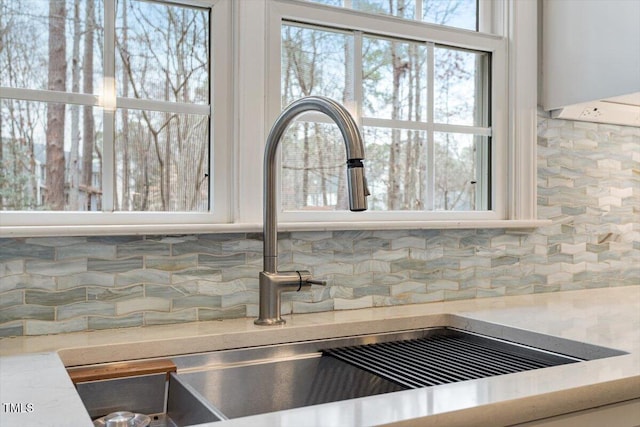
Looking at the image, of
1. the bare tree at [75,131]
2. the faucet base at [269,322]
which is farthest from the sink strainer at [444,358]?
the bare tree at [75,131]

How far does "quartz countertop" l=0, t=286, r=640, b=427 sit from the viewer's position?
2.60 feet

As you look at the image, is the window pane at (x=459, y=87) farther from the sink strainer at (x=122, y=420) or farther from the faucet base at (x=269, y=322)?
the sink strainer at (x=122, y=420)

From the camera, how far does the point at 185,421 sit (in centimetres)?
107

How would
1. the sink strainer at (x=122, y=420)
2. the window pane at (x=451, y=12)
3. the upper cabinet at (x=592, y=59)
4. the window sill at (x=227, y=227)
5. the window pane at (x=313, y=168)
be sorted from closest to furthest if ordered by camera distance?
1. the sink strainer at (x=122, y=420)
2. the window sill at (x=227, y=227)
3. the window pane at (x=313, y=168)
4. the upper cabinet at (x=592, y=59)
5. the window pane at (x=451, y=12)

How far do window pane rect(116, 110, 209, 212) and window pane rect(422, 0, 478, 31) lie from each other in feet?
2.74

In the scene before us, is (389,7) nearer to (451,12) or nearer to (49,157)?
(451,12)

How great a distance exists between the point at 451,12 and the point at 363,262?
34.8 inches

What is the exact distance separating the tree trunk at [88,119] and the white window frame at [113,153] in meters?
0.03

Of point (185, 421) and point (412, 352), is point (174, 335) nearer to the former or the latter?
point (185, 421)

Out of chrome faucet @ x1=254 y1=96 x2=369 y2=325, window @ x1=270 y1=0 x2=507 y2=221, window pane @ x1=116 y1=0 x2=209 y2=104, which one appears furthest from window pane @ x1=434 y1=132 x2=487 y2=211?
window pane @ x1=116 y1=0 x2=209 y2=104

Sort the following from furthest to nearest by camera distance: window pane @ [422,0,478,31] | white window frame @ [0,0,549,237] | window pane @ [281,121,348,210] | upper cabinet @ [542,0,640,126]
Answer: window pane @ [422,0,478,31] < upper cabinet @ [542,0,640,126] < window pane @ [281,121,348,210] < white window frame @ [0,0,549,237]

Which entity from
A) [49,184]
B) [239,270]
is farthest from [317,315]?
[49,184]

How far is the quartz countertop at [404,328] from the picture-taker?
0.79m

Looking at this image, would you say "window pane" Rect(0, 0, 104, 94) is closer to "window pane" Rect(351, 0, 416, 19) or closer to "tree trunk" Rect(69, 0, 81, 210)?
"tree trunk" Rect(69, 0, 81, 210)
